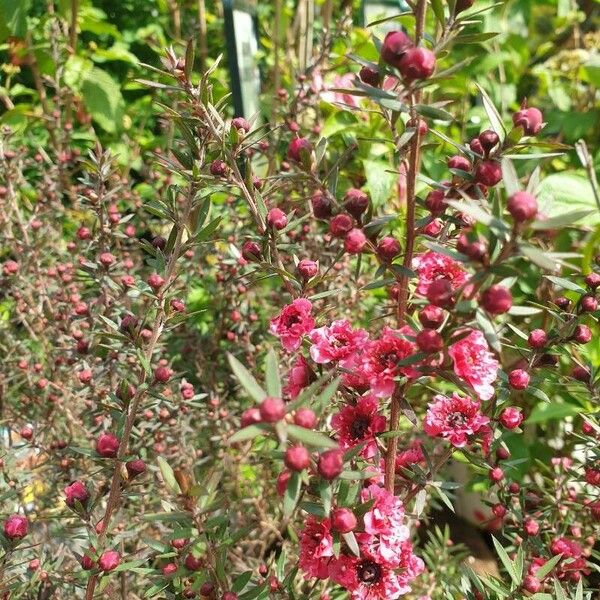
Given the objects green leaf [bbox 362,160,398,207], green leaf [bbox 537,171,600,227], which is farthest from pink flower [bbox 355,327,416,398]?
green leaf [bbox 537,171,600,227]

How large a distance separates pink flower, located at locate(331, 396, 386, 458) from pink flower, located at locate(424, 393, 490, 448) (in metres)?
0.06

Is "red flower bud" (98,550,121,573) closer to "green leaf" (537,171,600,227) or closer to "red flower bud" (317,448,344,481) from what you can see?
"red flower bud" (317,448,344,481)

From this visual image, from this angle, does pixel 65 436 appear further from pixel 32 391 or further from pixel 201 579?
pixel 201 579

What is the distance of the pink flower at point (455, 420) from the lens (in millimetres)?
650

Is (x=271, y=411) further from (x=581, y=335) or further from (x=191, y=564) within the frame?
(x=581, y=335)

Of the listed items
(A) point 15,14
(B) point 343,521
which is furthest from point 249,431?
(A) point 15,14

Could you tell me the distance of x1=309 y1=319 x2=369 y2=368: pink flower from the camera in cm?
63

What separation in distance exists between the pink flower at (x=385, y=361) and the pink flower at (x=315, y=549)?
13 centimetres

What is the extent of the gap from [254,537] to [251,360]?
35cm

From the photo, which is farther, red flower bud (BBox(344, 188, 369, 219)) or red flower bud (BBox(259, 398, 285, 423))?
red flower bud (BBox(344, 188, 369, 219))

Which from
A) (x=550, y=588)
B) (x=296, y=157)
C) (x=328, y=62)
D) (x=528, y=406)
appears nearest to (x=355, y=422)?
(x=296, y=157)

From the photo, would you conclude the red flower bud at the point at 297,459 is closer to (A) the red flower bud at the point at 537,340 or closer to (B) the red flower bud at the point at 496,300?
(B) the red flower bud at the point at 496,300

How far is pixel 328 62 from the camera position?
180 cm

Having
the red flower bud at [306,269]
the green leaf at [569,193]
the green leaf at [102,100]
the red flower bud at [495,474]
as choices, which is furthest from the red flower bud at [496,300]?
the green leaf at [102,100]
